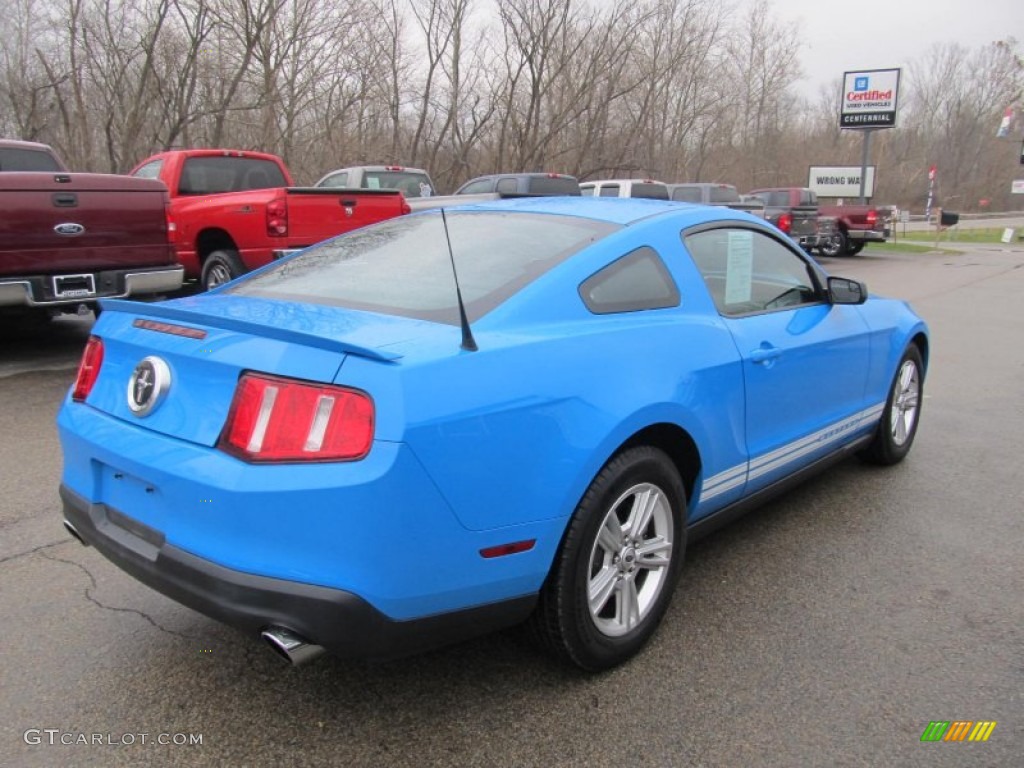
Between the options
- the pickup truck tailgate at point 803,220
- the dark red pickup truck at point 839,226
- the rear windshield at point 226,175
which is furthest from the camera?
the dark red pickup truck at point 839,226

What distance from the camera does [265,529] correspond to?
6.52 feet

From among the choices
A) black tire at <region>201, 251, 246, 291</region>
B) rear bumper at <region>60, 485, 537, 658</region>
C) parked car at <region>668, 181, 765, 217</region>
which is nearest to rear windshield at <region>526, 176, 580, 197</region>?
parked car at <region>668, 181, 765, 217</region>

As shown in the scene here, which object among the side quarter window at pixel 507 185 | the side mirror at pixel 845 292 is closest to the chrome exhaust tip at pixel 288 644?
the side mirror at pixel 845 292

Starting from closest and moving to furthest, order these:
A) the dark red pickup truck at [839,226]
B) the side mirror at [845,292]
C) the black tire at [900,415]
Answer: the side mirror at [845,292], the black tire at [900,415], the dark red pickup truck at [839,226]

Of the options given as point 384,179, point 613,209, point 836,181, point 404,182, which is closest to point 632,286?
point 613,209

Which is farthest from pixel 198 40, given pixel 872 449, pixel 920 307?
pixel 872 449

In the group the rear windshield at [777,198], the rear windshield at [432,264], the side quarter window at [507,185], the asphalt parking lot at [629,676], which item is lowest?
the asphalt parking lot at [629,676]

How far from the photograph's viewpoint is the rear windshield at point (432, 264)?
2.59 meters

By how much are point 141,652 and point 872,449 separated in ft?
13.2

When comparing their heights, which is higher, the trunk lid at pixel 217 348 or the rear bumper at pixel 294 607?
the trunk lid at pixel 217 348

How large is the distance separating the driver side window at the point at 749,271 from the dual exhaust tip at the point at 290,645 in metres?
2.07

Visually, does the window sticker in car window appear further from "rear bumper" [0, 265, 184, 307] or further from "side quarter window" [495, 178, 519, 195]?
"side quarter window" [495, 178, 519, 195]

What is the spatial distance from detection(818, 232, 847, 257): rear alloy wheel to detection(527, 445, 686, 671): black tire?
67.9 ft

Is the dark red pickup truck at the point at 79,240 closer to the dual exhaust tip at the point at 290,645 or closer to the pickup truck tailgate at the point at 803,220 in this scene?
the dual exhaust tip at the point at 290,645
